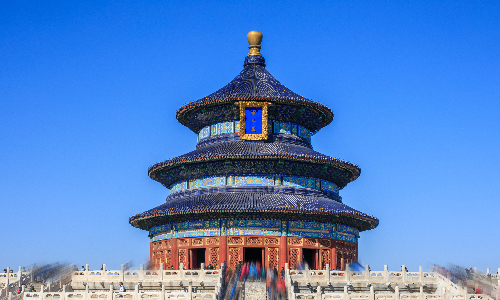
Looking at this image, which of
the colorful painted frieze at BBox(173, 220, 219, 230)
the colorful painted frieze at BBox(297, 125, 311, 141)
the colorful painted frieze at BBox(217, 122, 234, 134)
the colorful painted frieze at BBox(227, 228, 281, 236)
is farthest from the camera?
the colorful painted frieze at BBox(297, 125, 311, 141)

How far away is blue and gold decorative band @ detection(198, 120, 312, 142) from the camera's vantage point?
5381 cm

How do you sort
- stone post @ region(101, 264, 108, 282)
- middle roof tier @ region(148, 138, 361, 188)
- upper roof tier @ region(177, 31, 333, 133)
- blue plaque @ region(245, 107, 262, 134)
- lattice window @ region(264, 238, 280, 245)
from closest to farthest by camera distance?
stone post @ region(101, 264, 108, 282) → lattice window @ region(264, 238, 280, 245) → middle roof tier @ region(148, 138, 361, 188) → blue plaque @ region(245, 107, 262, 134) → upper roof tier @ region(177, 31, 333, 133)

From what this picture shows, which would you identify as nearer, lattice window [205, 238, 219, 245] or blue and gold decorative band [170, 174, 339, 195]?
lattice window [205, 238, 219, 245]

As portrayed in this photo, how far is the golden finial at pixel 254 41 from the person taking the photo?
192 ft

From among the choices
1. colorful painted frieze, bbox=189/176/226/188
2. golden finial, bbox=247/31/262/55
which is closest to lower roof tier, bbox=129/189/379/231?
colorful painted frieze, bbox=189/176/226/188

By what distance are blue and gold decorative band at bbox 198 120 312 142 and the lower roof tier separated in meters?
5.20

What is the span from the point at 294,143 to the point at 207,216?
9245mm

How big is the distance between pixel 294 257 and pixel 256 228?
10.0ft

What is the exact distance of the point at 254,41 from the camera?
193ft

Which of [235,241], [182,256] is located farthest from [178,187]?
[235,241]

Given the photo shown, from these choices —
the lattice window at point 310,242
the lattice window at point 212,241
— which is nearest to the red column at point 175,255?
the lattice window at point 212,241

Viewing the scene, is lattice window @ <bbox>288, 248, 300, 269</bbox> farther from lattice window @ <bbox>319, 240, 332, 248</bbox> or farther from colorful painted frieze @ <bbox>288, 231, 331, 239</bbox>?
lattice window @ <bbox>319, 240, 332, 248</bbox>

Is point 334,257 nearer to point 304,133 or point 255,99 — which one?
point 304,133

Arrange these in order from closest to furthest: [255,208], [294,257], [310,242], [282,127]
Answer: [255,208] → [294,257] → [310,242] → [282,127]
